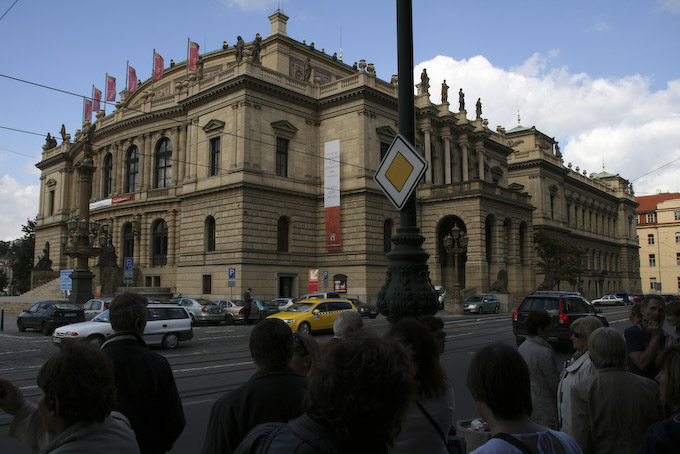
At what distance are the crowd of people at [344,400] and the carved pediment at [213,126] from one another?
36077mm

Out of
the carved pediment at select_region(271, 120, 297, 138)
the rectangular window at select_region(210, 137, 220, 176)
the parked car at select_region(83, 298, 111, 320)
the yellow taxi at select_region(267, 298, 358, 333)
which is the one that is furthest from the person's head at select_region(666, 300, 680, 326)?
the rectangular window at select_region(210, 137, 220, 176)

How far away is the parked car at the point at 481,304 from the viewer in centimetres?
3788

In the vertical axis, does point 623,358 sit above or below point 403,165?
below

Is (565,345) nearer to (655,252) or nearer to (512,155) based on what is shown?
(512,155)

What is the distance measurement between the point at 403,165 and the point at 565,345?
12.6 meters

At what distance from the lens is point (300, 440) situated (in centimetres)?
197

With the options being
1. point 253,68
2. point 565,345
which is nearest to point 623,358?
point 565,345

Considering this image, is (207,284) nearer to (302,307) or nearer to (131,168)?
(131,168)

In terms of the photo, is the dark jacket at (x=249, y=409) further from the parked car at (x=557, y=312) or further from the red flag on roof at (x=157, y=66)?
the red flag on roof at (x=157, y=66)

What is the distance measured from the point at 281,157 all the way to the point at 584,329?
119 ft

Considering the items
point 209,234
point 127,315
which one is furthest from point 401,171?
point 209,234

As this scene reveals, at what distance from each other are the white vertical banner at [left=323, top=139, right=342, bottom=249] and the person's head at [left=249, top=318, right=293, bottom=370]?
117ft

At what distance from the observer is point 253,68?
37.7 meters

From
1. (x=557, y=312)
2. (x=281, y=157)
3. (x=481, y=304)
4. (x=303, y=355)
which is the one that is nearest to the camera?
(x=303, y=355)
